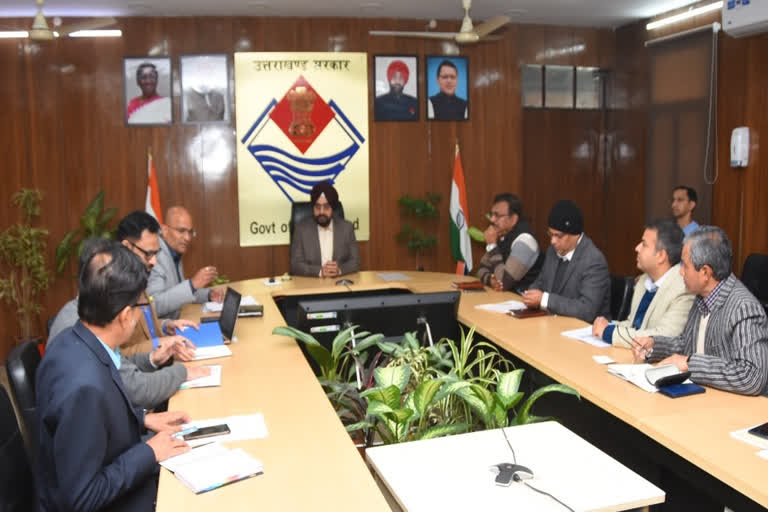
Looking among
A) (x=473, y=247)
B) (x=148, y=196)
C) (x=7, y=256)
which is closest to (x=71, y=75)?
(x=148, y=196)

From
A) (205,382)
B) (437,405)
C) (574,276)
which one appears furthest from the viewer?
(574,276)

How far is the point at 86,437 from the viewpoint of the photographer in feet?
5.76

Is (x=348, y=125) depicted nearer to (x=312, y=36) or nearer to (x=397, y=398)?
(x=312, y=36)

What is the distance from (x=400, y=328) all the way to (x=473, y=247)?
169 inches

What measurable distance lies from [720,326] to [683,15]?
16.0ft

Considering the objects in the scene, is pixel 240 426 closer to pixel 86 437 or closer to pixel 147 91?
pixel 86 437

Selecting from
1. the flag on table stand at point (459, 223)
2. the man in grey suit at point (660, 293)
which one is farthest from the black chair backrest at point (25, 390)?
the flag on table stand at point (459, 223)

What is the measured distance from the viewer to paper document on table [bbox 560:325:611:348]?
3184mm

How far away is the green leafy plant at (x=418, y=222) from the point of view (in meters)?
6.86

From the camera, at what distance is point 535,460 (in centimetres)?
187

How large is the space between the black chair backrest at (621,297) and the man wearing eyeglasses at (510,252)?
644 mm

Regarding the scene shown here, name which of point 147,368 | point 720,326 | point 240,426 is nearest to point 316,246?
point 147,368

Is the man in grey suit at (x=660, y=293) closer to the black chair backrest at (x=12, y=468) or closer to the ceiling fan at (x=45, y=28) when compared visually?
the black chair backrest at (x=12, y=468)

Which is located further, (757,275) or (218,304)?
(757,275)
